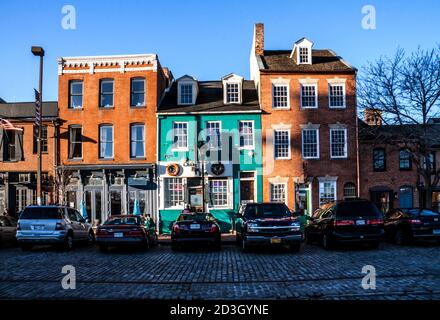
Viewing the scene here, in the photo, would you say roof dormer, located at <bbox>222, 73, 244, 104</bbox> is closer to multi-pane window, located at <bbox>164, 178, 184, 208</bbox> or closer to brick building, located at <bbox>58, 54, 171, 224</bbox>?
brick building, located at <bbox>58, 54, 171, 224</bbox>

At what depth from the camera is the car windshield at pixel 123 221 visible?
15.0 metres

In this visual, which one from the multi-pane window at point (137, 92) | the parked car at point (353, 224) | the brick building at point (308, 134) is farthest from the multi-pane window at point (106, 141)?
the parked car at point (353, 224)

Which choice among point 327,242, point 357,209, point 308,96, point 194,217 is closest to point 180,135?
point 308,96

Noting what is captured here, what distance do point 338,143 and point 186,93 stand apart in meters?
9.75

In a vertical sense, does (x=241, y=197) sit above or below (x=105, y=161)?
below

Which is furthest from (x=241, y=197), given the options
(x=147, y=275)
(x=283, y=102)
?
(x=147, y=275)

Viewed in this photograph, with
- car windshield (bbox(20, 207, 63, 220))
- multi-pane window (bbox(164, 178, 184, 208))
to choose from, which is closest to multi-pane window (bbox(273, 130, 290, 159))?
multi-pane window (bbox(164, 178, 184, 208))

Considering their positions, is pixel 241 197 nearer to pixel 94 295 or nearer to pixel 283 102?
pixel 283 102

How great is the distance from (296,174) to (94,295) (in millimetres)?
17953

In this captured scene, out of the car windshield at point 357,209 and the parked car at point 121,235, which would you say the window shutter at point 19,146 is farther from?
the car windshield at point 357,209

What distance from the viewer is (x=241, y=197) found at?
958 inches

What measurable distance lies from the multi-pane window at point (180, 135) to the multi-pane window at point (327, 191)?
8.39 metres

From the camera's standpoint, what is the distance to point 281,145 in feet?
80.6

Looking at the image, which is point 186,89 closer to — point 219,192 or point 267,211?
point 219,192
